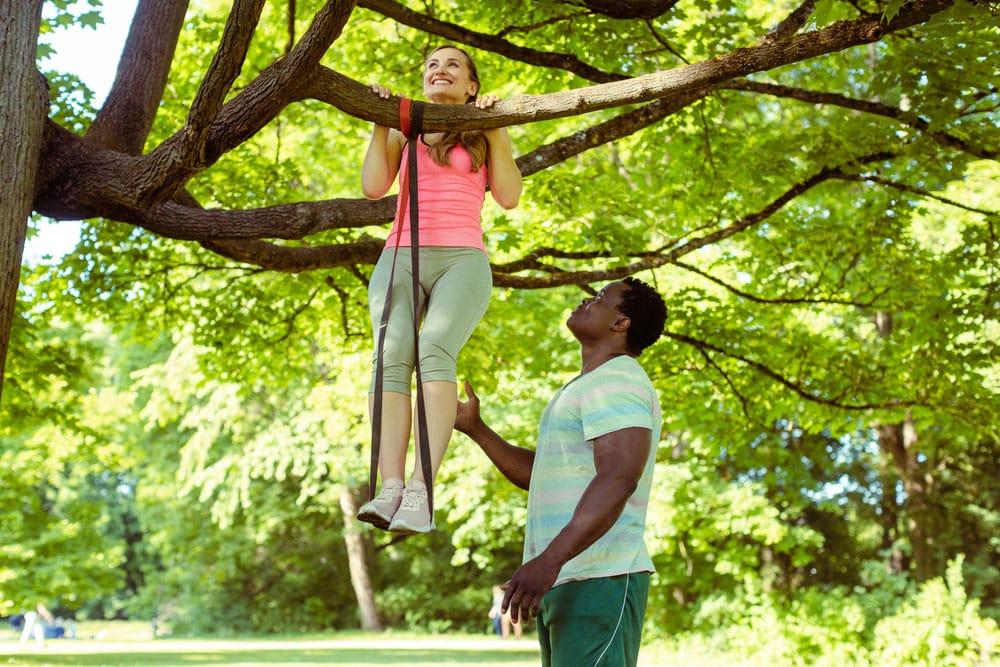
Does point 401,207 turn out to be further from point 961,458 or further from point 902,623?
point 961,458

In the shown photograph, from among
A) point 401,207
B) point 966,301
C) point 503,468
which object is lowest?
point 503,468

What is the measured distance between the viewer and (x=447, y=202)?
→ 3.67m

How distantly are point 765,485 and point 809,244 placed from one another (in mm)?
10558

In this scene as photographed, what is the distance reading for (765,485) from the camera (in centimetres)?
1978

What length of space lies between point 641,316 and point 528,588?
1053 mm

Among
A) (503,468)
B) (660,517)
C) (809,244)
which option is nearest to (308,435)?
(660,517)

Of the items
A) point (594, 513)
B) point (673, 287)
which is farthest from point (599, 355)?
point (673, 287)

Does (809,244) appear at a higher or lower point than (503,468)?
higher

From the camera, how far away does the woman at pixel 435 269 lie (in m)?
3.41

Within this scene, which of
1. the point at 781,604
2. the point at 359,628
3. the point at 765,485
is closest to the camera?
the point at 781,604

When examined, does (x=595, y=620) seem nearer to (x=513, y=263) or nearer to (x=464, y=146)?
(x=464, y=146)

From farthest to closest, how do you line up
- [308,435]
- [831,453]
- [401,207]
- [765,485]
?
1. [831,453]
2. [308,435]
3. [765,485]
4. [401,207]

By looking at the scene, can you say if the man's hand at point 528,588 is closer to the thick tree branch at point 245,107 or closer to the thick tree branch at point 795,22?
the thick tree branch at point 245,107

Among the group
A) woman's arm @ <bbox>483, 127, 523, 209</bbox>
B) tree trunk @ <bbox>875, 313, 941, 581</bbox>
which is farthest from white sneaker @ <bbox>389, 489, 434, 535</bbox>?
tree trunk @ <bbox>875, 313, 941, 581</bbox>
